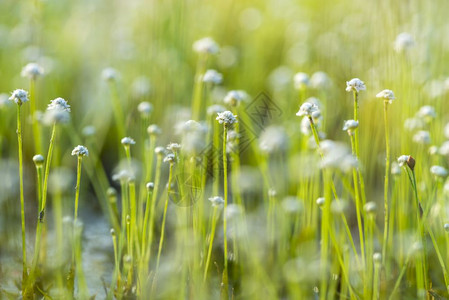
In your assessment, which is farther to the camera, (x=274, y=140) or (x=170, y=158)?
(x=274, y=140)

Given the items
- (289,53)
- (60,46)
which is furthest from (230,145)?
(60,46)

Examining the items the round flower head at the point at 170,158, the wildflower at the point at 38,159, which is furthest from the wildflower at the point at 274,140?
the wildflower at the point at 38,159

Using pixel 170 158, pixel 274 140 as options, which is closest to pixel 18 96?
pixel 170 158

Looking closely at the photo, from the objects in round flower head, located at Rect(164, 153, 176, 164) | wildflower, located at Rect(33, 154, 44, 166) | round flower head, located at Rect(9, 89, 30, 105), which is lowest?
wildflower, located at Rect(33, 154, 44, 166)

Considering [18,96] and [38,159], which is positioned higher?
[18,96]

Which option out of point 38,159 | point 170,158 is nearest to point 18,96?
point 38,159

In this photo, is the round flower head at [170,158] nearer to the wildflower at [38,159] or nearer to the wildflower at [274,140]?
the wildflower at [38,159]

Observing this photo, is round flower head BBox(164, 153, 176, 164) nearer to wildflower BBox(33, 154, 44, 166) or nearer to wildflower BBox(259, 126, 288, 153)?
wildflower BBox(33, 154, 44, 166)

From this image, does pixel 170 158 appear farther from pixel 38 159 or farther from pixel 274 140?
pixel 274 140

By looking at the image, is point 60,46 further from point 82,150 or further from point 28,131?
point 82,150

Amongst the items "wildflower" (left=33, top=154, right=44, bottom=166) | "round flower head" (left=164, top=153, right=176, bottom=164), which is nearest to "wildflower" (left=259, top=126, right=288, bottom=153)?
"round flower head" (left=164, top=153, right=176, bottom=164)

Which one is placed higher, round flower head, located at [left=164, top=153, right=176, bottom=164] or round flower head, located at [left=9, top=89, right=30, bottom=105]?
round flower head, located at [left=9, top=89, right=30, bottom=105]
